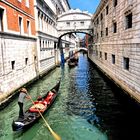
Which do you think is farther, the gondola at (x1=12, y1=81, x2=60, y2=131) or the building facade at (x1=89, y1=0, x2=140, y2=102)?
the building facade at (x1=89, y1=0, x2=140, y2=102)

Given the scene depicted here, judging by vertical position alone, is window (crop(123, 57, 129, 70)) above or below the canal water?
above

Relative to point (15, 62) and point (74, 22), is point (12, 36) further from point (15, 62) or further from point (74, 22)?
point (74, 22)

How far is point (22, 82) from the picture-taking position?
14.8 m

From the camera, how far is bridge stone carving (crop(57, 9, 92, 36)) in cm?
3444

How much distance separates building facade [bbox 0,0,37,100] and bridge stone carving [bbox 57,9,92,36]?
16.2 metres

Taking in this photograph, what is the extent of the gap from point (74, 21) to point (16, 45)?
72.1ft

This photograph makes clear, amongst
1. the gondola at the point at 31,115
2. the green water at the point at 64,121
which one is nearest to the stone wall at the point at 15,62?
the green water at the point at 64,121

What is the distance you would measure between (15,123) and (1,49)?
17.1 ft

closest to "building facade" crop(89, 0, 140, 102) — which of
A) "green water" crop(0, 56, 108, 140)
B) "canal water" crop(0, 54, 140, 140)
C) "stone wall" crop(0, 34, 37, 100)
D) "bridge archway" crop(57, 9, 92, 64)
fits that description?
"canal water" crop(0, 54, 140, 140)

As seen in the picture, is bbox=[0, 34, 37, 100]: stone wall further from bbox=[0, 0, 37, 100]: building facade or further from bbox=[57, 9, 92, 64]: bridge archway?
bbox=[57, 9, 92, 64]: bridge archway

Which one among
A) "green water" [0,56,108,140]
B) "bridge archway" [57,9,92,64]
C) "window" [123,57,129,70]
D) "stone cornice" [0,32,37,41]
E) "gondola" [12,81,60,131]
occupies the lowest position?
"green water" [0,56,108,140]

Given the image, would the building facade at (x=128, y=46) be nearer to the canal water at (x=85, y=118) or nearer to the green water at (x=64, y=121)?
the canal water at (x=85, y=118)

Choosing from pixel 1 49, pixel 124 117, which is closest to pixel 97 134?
pixel 124 117

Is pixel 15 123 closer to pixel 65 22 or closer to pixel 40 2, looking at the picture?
pixel 40 2
